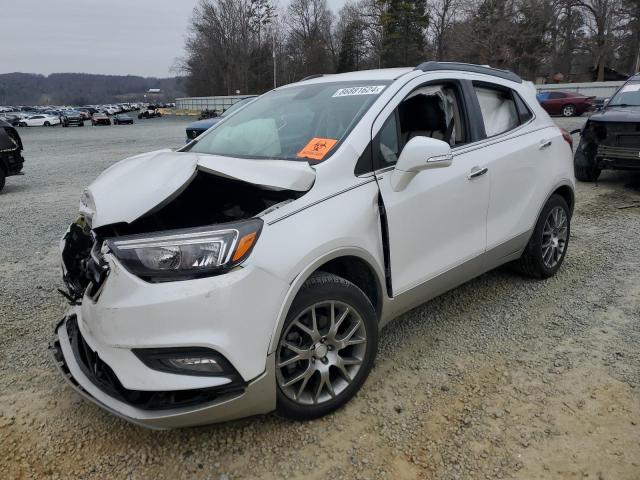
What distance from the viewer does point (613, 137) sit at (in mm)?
7566

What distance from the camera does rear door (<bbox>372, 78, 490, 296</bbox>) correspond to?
2.80 m

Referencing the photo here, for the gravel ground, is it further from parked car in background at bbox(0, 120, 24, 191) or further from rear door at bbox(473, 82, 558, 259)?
parked car in background at bbox(0, 120, 24, 191)

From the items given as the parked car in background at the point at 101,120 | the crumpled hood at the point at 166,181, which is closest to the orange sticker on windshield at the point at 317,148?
the crumpled hood at the point at 166,181

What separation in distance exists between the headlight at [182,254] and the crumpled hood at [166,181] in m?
0.39

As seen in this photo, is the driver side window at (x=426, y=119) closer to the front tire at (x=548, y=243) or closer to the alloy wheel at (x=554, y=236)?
the front tire at (x=548, y=243)

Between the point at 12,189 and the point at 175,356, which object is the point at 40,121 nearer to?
the point at 12,189

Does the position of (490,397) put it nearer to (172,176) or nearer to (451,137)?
Result: (451,137)

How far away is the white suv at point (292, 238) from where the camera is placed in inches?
83.0

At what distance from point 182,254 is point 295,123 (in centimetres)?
145

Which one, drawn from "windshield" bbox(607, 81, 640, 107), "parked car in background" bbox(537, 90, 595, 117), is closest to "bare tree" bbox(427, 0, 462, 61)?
"parked car in background" bbox(537, 90, 595, 117)

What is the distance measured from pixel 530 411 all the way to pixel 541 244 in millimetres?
1864

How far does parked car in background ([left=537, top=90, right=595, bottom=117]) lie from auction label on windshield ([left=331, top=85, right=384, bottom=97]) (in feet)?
86.4

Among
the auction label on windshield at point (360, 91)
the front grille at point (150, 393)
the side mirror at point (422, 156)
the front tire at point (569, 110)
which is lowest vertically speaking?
the front grille at point (150, 393)

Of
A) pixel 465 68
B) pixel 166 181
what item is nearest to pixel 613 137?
pixel 465 68
